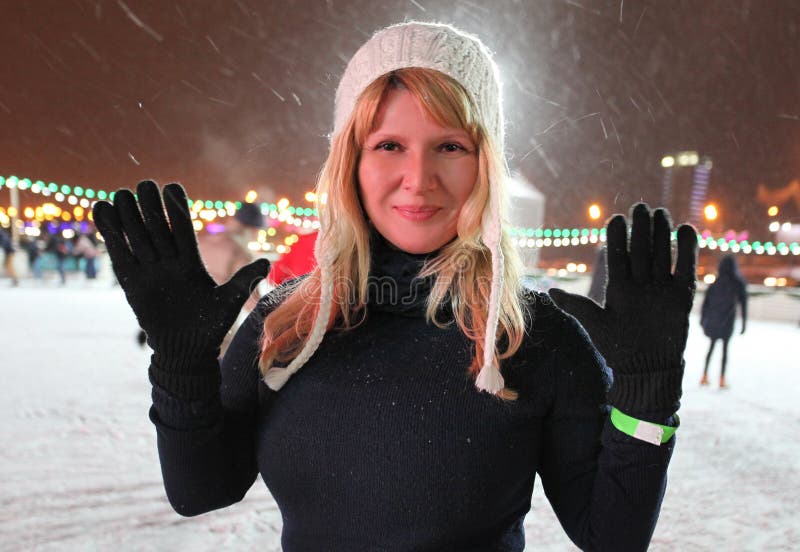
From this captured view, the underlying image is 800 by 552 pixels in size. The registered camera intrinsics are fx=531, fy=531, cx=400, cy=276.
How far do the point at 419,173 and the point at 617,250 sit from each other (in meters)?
0.35

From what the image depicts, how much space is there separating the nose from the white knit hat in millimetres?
113

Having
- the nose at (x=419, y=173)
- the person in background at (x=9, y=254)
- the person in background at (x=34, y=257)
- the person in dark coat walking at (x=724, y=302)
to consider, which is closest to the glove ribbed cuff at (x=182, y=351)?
the nose at (x=419, y=173)

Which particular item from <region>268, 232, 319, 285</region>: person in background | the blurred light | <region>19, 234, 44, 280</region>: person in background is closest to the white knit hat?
<region>268, 232, 319, 285</region>: person in background

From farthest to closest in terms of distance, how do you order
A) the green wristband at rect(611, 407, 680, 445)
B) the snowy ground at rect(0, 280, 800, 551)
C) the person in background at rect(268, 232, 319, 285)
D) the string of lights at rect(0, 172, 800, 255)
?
the string of lights at rect(0, 172, 800, 255)
the person in background at rect(268, 232, 319, 285)
the snowy ground at rect(0, 280, 800, 551)
the green wristband at rect(611, 407, 680, 445)

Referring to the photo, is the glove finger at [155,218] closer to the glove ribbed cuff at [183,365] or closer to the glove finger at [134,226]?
the glove finger at [134,226]

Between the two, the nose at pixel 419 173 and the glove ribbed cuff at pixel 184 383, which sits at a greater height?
the nose at pixel 419 173

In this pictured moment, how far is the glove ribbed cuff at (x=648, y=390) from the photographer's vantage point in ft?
2.77

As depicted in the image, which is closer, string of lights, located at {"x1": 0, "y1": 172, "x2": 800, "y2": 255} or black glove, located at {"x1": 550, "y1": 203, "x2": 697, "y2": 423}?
black glove, located at {"x1": 550, "y1": 203, "x2": 697, "y2": 423}

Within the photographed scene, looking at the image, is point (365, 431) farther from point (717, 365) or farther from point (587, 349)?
Answer: point (717, 365)

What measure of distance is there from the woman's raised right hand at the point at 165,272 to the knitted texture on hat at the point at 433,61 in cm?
35

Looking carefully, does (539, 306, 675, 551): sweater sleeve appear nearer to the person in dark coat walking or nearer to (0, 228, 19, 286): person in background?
the person in dark coat walking

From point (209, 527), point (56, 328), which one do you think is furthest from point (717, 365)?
point (56, 328)

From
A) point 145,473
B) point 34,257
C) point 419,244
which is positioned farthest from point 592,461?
point 34,257

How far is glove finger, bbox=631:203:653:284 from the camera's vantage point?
2.82ft
